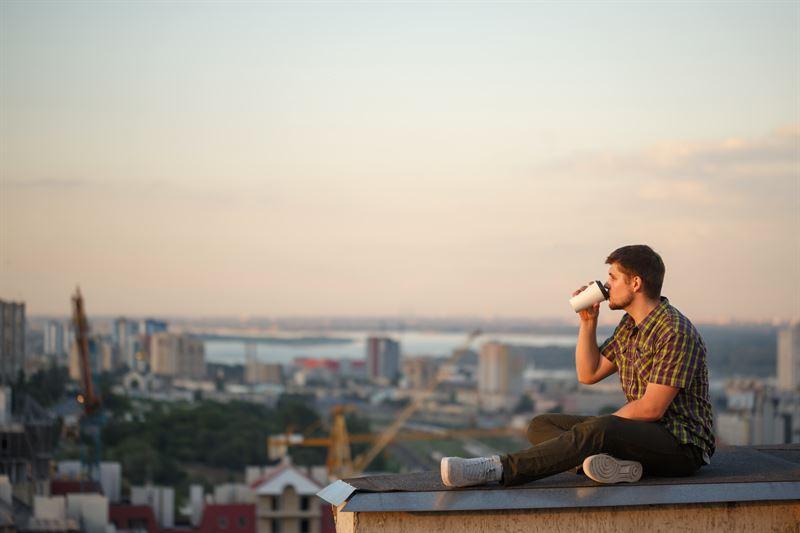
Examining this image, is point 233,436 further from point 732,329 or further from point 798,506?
point 798,506

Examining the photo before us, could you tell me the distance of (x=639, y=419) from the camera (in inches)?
161

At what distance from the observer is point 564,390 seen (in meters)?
95.8

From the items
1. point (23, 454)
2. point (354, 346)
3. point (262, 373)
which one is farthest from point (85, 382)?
point (354, 346)

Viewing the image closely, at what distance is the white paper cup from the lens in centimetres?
427

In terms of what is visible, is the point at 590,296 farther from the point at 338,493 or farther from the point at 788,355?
the point at 788,355

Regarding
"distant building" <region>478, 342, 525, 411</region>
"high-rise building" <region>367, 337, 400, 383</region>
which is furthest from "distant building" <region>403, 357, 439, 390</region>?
"distant building" <region>478, 342, 525, 411</region>

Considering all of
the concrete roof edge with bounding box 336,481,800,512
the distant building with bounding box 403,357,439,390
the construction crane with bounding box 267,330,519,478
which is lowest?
the construction crane with bounding box 267,330,519,478

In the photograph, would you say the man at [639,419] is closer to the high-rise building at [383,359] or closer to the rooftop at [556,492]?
the rooftop at [556,492]

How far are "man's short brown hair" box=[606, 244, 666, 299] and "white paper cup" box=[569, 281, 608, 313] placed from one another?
0.11m

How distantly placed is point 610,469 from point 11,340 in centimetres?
3922

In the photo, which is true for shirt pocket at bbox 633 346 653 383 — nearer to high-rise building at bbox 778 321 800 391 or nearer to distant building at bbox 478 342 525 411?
high-rise building at bbox 778 321 800 391

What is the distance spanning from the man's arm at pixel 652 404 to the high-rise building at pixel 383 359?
99.9 m

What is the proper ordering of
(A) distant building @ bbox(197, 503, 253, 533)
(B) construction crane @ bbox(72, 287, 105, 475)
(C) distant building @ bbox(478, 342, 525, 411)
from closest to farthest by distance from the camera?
1. (A) distant building @ bbox(197, 503, 253, 533)
2. (B) construction crane @ bbox(72, 287, 105, 475)
3. (C) distant building @ bbox(478, 342, 525, 411)

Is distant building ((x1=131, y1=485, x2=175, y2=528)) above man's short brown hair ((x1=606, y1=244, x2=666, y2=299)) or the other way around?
the other way around
